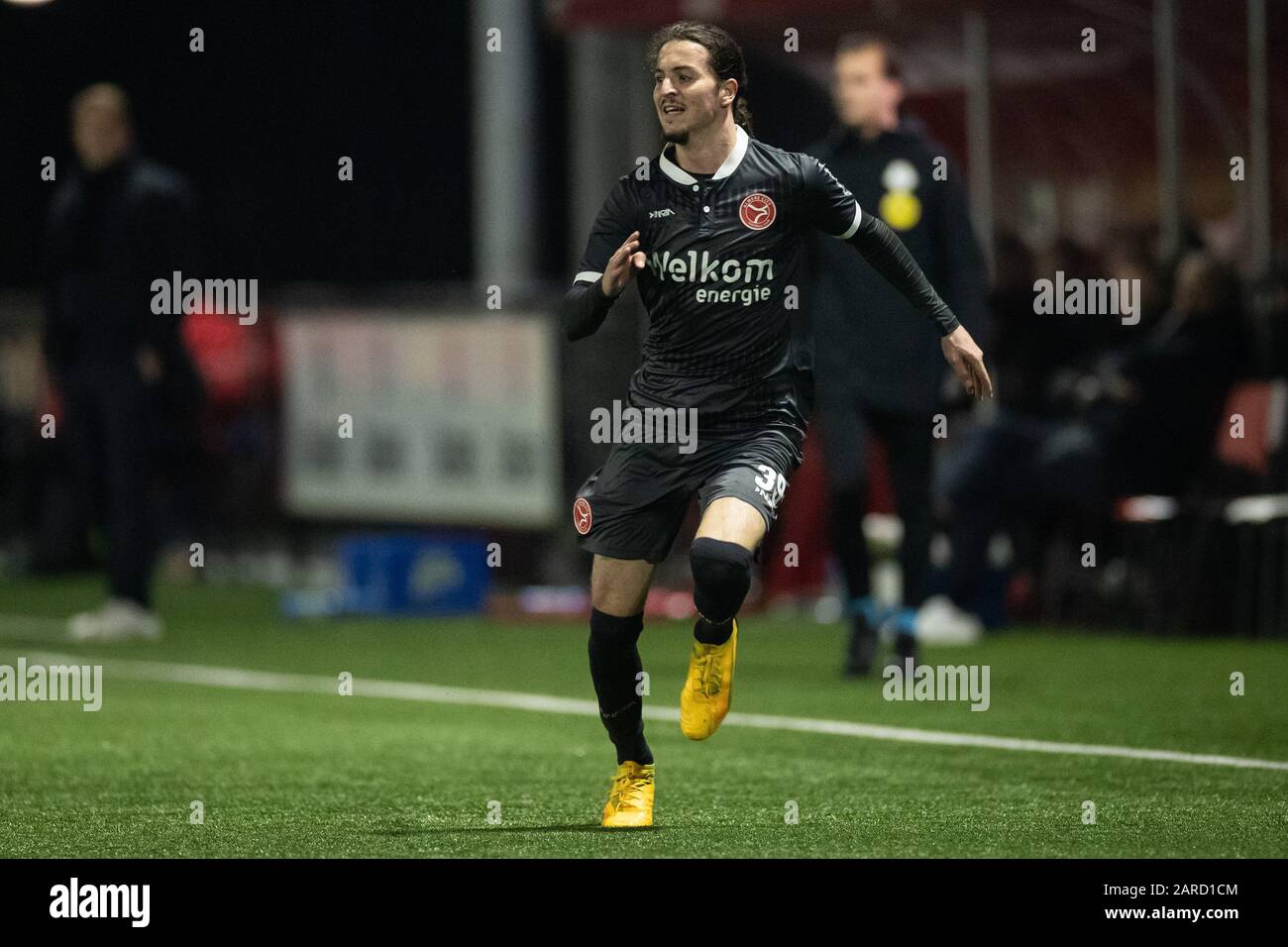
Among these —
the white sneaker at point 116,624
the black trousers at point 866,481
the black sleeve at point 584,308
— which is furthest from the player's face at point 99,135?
the black sleeve at point 584,308

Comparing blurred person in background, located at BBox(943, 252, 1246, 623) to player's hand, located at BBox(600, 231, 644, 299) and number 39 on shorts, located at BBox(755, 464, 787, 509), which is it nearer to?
number 39 on shorts, located at BBox(755, 464, 787, 509)

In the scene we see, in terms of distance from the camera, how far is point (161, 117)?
26688mm

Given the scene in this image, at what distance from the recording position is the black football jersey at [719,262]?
694cm

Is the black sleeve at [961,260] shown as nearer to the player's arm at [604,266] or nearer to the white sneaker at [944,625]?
the white sneaker at [944,625]

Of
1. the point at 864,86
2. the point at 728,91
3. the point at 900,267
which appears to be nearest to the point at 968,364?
the point at 900,267

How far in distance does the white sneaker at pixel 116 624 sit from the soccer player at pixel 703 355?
696 cm

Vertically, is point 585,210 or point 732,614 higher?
point 585,210

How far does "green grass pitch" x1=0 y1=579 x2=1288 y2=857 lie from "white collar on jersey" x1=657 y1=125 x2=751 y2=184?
1682 millimetres

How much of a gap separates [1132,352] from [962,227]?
7.93 feet
